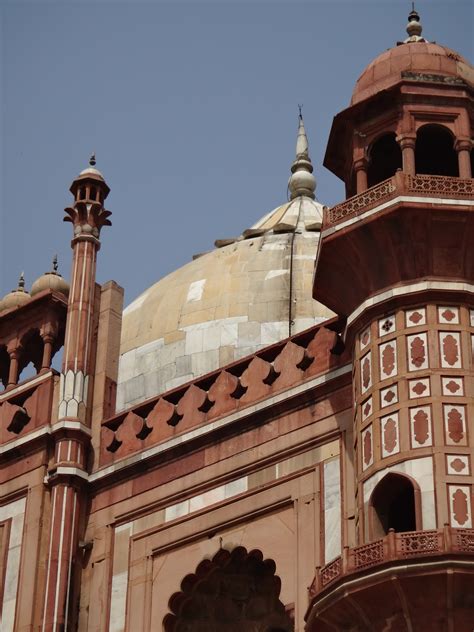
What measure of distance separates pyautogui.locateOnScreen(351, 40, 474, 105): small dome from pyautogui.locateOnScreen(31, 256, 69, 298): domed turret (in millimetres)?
5397

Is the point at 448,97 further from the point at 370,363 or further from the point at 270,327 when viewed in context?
the point at 270,327

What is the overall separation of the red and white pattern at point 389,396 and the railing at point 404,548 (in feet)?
5.77

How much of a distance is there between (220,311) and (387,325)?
7.40m

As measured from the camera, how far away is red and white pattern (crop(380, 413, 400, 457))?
18.5 m

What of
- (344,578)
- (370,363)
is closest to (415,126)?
(370,363)

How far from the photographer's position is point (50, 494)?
22.0 meters

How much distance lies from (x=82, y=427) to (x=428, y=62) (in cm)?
599

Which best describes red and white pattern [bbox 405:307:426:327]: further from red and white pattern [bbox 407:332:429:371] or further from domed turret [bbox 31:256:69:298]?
domed turret [bbox 31:256:69:298]

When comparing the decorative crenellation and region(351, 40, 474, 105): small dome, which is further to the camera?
region(351, 40, 474, 105): small dome

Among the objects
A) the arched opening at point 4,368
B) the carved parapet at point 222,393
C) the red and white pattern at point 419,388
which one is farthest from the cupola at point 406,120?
the arched opening at point 4,368

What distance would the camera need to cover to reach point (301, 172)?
104 feet

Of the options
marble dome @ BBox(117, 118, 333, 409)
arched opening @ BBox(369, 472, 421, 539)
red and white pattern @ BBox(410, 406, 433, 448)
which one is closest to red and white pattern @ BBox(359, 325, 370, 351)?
red and white pattern @ BBox(410, 406, 433, 448)

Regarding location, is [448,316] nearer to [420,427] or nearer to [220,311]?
[420,427]

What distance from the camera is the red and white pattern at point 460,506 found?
57.9ft
